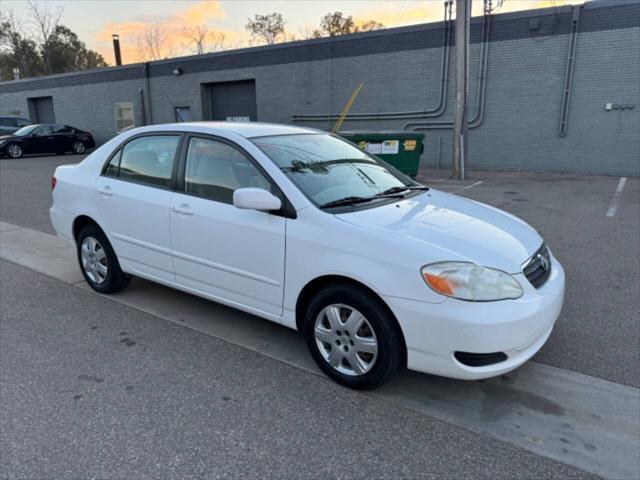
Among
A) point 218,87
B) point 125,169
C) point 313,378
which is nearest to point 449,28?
point 218,87

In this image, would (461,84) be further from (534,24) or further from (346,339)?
(346,339)

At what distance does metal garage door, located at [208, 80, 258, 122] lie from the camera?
20672 millimetres

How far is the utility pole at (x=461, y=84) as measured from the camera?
12208mm

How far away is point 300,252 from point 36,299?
9.90 ft

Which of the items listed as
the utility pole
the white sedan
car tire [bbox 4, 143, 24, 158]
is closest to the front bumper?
the white sedan

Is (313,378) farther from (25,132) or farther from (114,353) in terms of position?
(25,132)

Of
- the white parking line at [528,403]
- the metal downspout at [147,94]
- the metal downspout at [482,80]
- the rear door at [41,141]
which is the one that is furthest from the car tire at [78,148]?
the white parking line at [528,403]

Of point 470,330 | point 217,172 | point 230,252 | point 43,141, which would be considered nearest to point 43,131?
point 43,141

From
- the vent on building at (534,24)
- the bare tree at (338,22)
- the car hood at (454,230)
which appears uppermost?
the bare tree at (338,22)

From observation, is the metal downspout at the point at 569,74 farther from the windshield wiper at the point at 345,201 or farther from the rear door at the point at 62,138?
the rear door at the point at 62,138

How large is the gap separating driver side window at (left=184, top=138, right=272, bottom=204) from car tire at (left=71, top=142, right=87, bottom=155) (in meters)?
22.3

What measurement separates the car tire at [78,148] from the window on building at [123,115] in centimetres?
221

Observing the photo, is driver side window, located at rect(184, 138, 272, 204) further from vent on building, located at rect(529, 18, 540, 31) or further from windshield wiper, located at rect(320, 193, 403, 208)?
vent on building, located at rect(529, 18, 540, 31)

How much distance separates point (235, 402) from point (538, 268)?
6.72 feet
